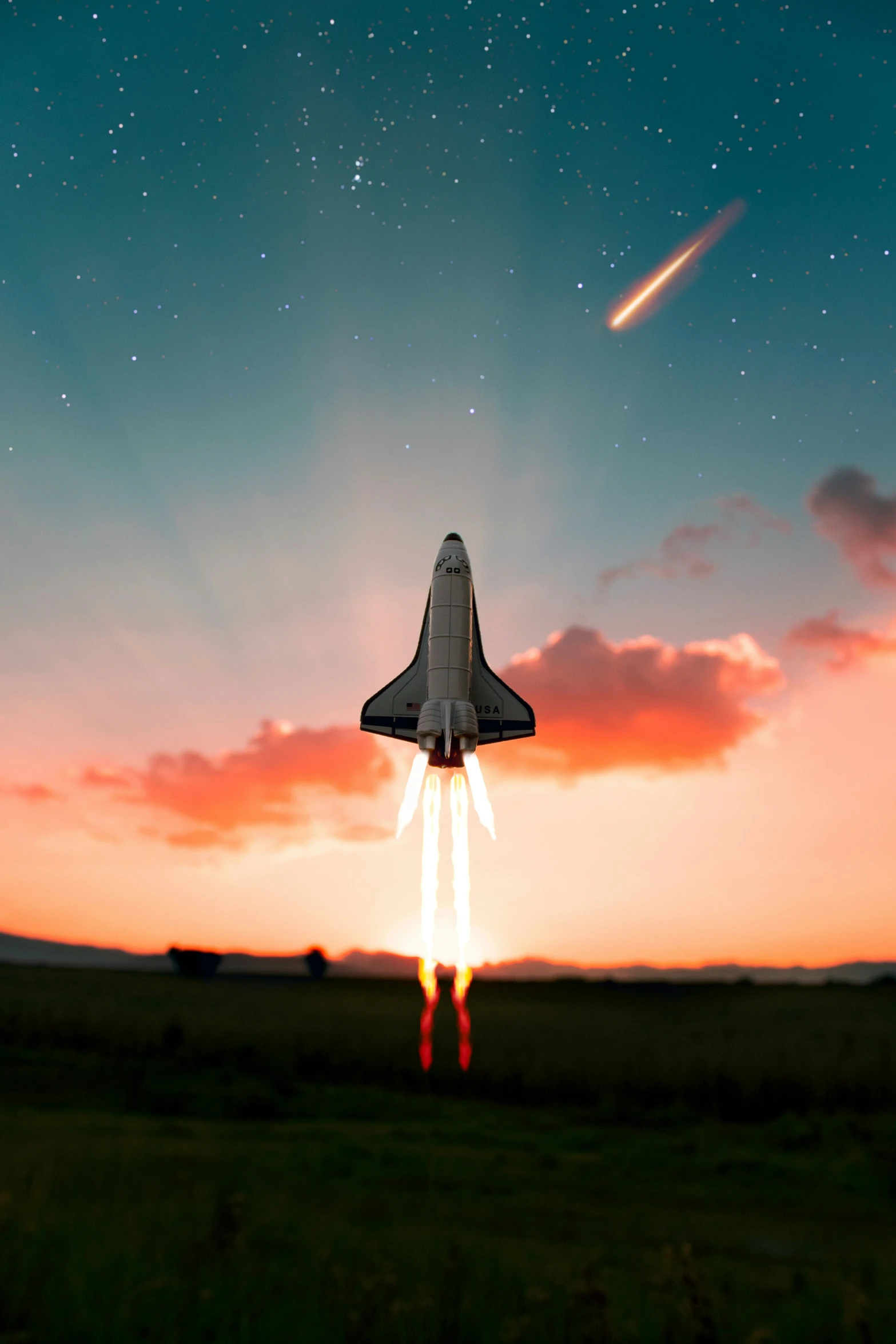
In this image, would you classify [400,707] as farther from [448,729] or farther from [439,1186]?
[439,1186]

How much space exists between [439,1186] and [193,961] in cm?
13744

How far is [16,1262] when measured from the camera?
14.0 m

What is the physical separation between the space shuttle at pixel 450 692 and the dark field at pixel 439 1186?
40.6 feet

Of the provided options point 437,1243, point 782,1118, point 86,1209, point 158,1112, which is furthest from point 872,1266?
point 158,1112

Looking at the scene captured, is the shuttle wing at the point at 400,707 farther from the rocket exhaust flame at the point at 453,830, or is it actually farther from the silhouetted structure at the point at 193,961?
the silhouetted structure at the point at 193,961

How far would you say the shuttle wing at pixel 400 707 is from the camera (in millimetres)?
34094

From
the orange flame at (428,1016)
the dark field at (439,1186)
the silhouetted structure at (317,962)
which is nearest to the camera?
the dark field at (439,1186)

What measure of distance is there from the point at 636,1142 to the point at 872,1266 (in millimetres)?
14660

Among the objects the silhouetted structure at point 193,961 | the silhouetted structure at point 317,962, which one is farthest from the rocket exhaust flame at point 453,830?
the silhouetted structure at point 317,962

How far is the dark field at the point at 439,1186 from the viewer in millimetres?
13052

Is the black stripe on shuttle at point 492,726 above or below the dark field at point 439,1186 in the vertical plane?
above

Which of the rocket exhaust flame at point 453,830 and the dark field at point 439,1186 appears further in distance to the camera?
the rocket exhaust flame at point 453,830

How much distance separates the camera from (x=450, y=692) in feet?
97.8

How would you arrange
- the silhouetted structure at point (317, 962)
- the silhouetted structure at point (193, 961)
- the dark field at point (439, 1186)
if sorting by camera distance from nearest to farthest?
the dark field at point (439, 1186) < the silhouetted structure at point (193, 961) < the silhouetted structure at point (317, 962)
